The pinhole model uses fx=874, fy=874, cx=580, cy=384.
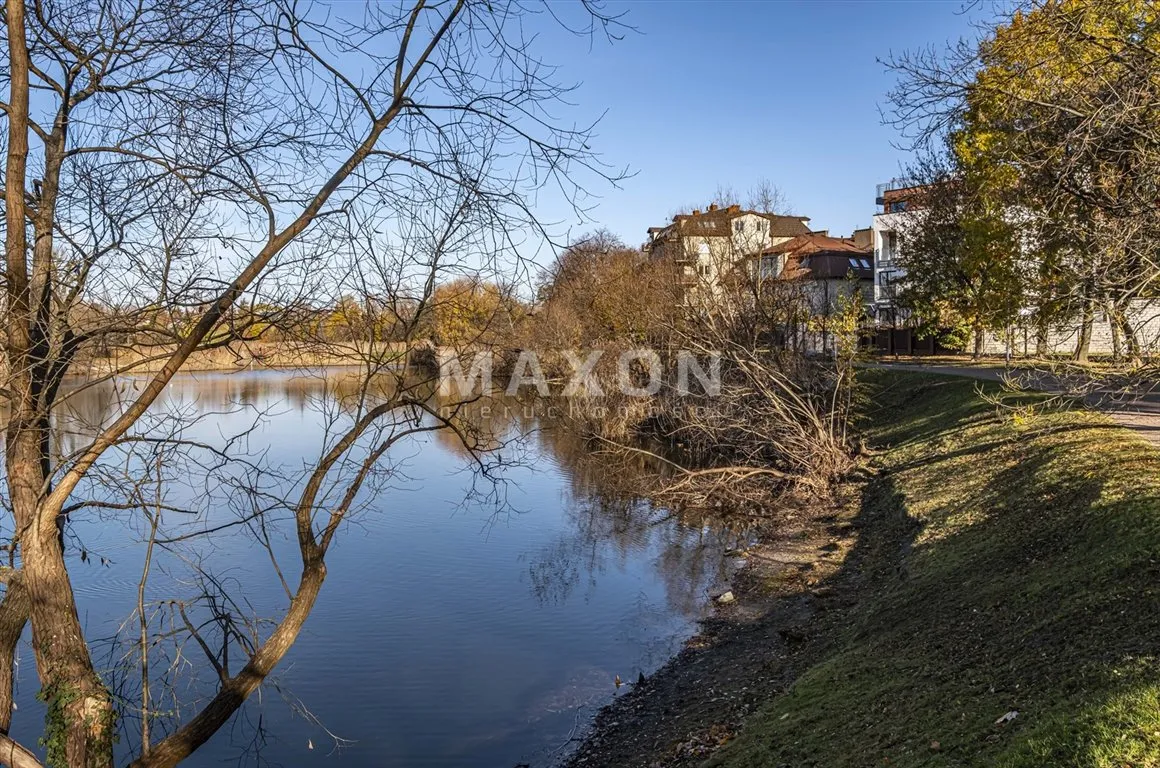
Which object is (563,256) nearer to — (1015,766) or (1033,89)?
(1015,766)

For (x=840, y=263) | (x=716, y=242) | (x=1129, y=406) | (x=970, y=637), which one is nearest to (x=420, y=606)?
(x=970, y=637)

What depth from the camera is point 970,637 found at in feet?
25.8

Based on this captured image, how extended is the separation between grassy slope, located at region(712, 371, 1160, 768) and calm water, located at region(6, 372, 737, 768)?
9.81ft

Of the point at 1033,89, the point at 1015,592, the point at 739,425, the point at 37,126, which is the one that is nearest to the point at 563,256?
the point at 37,126

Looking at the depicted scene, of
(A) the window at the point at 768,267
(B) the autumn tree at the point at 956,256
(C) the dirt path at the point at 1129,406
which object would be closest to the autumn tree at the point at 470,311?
(C) the dirt path at the point at 1129,406

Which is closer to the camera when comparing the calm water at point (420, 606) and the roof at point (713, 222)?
the calm water at point (420, 606)

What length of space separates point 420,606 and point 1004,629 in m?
8.41

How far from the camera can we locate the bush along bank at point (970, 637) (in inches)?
218

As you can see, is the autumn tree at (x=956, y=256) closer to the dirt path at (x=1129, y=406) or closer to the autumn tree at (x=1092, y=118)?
the dirt path at (x=1129, y=406)

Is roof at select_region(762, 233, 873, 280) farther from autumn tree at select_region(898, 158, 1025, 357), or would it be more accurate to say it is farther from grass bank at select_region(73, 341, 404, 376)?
grass bank at select_region(73, 341, 404, 376)

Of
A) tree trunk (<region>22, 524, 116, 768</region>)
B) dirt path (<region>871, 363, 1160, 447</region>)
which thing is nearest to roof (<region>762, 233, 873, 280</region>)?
dirt path (<region>871, 363, 1160, 447</region>)

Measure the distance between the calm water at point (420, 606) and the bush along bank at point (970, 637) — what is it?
4.26 feet

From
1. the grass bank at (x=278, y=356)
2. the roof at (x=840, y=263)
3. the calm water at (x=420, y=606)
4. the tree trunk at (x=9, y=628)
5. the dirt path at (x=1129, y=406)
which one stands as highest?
the roof at (x=840, y=263)

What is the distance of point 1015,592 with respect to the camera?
8.52m
